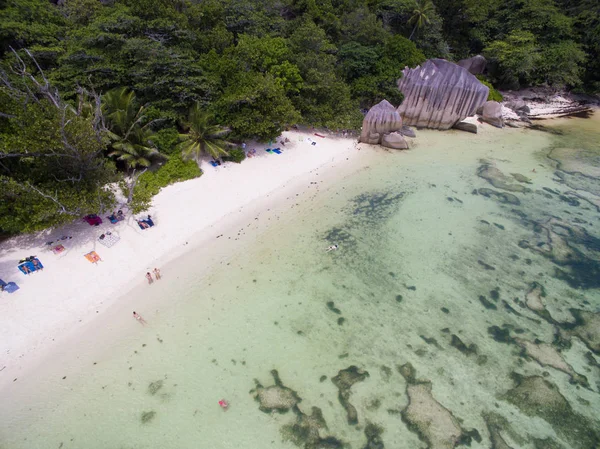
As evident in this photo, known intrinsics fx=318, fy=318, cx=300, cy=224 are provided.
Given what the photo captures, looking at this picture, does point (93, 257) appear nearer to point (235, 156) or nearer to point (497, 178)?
point (235, 156)

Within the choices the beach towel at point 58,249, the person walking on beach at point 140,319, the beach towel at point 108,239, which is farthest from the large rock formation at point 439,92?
the beach towel at point 58,249

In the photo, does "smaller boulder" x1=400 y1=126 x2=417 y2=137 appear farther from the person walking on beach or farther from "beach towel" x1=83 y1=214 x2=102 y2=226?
the person walking on beach

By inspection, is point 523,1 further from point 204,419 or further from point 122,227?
point 204,419

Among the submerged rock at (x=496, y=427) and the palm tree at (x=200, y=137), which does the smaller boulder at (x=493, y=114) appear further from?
the submerged rock at (x=496, y=427)

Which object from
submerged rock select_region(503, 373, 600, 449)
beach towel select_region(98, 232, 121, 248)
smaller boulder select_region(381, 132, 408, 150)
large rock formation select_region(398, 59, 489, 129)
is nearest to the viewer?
submerged rock select_region(503, 373, 600, 449)

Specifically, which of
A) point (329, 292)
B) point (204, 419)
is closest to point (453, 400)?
point (329, 292)

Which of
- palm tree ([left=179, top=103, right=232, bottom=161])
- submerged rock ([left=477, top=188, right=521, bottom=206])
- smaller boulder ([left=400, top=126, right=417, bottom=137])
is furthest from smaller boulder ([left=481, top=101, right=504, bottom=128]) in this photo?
palm tree ([left=179, top=103, right=232, bottom=161])

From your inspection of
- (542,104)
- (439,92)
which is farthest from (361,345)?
(542,104)
